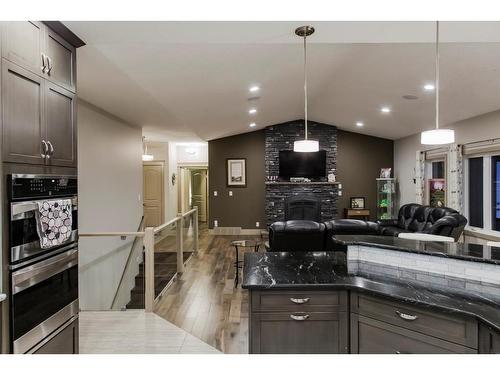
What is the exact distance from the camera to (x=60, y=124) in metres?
2.09

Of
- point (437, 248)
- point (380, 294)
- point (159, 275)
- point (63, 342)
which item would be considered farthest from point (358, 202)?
point (63, 342)

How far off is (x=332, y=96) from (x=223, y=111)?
6.80 ft

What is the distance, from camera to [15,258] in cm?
169

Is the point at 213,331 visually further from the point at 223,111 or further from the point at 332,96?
the point at 332,96

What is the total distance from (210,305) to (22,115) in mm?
3048

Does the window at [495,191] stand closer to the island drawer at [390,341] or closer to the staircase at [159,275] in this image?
the island drawer at [390,341]

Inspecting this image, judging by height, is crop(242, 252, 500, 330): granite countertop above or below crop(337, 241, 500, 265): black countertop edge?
below

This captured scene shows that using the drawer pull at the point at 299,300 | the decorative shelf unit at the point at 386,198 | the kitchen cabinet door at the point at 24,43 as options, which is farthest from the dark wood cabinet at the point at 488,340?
the decorative shelf unit at the point at 386,198

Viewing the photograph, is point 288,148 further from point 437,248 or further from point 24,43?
point 24,43

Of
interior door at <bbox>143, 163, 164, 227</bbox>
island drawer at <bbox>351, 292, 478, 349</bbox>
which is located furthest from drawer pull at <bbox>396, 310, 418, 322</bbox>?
interior door at <bbox>143, 163, 164, 227</bbox>

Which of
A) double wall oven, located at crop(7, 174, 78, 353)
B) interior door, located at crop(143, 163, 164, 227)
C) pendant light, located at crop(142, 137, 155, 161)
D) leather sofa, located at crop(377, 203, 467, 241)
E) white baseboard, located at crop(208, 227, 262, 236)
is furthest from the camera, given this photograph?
interior door, located at crop(143, 163, 164, 227)

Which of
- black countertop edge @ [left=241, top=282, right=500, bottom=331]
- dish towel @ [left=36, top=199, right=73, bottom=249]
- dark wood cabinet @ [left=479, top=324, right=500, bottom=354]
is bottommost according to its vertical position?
dark wood cabinet @ [left=479, top=324, right=500, bottom=354]

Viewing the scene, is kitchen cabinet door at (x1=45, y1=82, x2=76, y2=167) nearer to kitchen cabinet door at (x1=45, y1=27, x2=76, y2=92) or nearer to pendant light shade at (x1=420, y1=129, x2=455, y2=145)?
kitchen cabinet door at (x1=45, y1=27, x2=76, y2=92)

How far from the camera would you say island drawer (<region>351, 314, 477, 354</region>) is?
1.65 m
